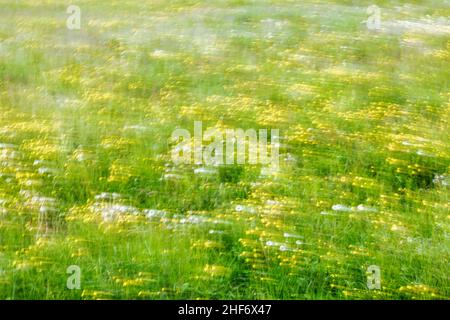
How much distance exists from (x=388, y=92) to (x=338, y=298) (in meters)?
4.60

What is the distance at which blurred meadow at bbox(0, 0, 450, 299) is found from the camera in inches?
243

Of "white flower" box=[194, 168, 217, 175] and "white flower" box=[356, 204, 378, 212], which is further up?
"white flower" box=[194, 168, 217, 175]

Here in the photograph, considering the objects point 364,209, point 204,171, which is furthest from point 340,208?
point 204,171

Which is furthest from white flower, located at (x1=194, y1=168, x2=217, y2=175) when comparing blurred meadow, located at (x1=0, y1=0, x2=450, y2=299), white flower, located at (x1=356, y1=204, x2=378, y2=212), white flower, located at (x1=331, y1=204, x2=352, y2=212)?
white flower, located at (x1=356, y1=204, x2=378, y2=212)

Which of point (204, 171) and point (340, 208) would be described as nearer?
point (340, 208)

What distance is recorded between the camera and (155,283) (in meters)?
6.04

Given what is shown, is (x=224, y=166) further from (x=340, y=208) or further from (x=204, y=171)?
(x=340, y=208)

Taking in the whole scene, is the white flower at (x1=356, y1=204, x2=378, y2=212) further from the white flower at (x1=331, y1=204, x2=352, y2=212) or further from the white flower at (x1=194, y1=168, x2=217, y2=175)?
the white flower at (x1=194, y1=168, x2=217, y2=175)

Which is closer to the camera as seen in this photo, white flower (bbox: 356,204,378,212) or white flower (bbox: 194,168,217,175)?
white flower (bbox: 356,204,378,212)

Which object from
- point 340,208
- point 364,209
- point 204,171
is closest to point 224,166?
point 204,171

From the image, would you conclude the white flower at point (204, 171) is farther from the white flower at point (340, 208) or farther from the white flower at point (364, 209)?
the white flower at point (364, 209)

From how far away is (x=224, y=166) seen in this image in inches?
306
